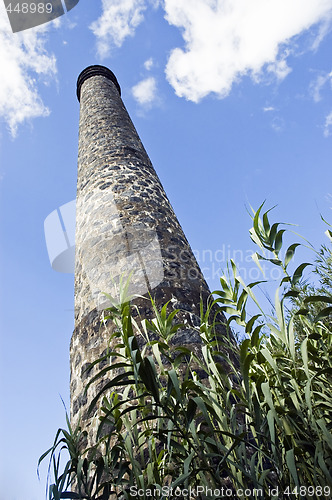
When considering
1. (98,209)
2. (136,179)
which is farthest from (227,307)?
(136,179)

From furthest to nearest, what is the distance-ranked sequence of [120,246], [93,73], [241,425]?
1. [93,73]
2. [120,246]
3. [241,425]

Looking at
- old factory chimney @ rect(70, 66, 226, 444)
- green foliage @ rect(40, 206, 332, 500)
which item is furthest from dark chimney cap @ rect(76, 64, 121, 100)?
green foliage @ rect(40, 206, 332, 500)

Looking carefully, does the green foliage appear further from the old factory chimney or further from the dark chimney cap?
the dark chimney cap

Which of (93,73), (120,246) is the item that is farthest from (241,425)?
(93,73)

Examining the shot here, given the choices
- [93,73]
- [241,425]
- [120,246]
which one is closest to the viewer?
[241,425]

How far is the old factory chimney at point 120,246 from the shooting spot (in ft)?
10.4

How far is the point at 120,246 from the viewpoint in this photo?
3693 millimetres

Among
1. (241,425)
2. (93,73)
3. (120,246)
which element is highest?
(93,73)

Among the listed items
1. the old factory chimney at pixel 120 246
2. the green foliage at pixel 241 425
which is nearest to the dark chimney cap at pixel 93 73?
the old factory chimney at pixel 120 246

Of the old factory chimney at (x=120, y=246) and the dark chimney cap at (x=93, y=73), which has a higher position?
the dark chimney cap at (x=93, y=73)

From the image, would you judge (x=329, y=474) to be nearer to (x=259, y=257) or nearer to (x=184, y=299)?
(x=259, y=257)

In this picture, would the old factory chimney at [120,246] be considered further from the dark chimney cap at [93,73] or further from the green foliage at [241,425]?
the dark chimney cap at [93,73]

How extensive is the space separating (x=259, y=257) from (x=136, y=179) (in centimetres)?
287

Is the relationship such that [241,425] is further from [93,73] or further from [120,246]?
[93,73]
